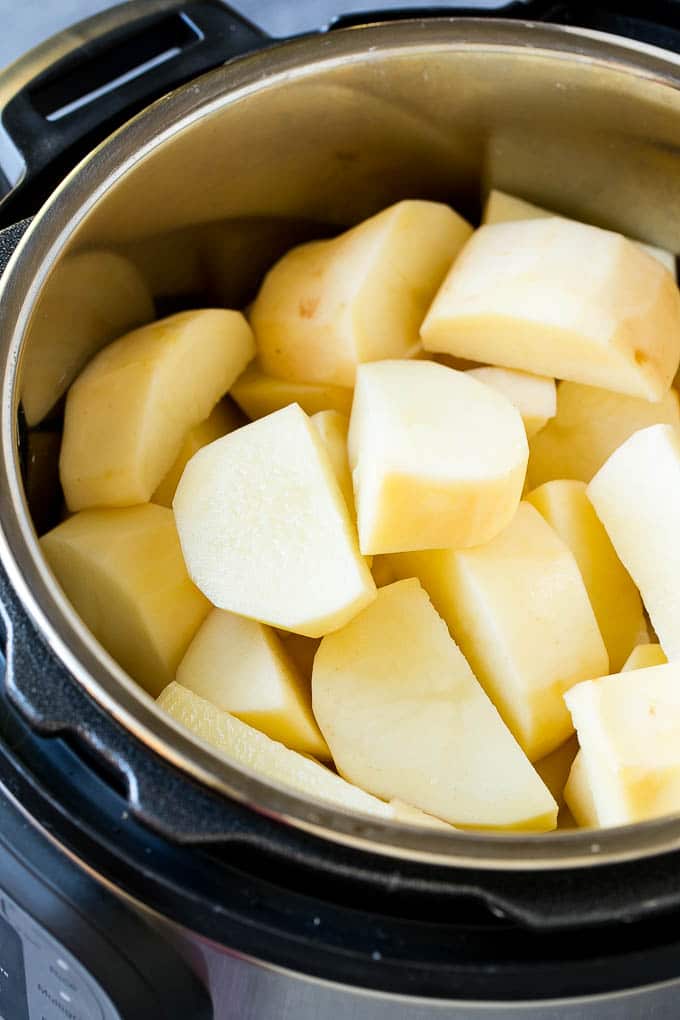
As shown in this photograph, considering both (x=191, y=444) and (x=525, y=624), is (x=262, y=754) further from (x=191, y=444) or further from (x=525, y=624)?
(x=191, y=444)

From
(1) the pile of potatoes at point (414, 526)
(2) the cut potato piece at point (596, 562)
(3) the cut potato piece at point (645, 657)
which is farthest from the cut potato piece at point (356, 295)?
(3) the cut potato piece at point (645, 657)

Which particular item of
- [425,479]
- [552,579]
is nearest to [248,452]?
[425,479]

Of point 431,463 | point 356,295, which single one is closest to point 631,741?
point 431,463

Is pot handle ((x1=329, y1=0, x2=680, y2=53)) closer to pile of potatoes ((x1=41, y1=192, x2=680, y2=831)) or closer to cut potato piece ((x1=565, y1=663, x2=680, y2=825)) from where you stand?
pile of potatoes ((x1=41, y1=192, x2=680, y2=831))

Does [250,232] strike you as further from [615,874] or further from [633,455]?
[615,874]

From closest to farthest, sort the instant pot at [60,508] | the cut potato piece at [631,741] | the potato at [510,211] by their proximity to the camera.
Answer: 1. the instant pot at [60,508]
2. the cut potato piece at [631,741]
3. the potato at [510,211]

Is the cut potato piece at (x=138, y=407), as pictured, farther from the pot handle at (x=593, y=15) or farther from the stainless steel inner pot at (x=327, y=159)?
the pot handle at (x=593, y=15)

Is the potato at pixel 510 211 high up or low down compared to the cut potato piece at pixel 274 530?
up
